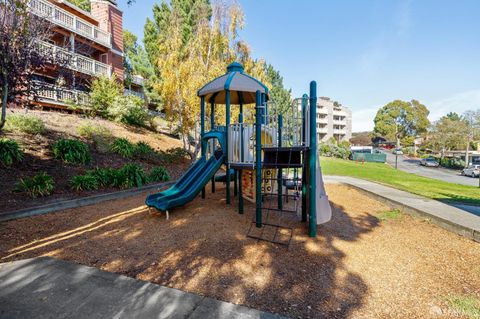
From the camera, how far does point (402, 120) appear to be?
68062 mm

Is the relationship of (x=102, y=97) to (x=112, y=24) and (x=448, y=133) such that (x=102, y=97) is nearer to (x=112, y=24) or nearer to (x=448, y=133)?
(x=112, y=24)

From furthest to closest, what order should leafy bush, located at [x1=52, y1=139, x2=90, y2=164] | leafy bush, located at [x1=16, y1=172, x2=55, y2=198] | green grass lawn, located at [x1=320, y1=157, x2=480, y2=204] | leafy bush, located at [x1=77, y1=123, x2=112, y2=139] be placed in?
1. leafy bush, located at [x1=77, y1=123, x2=112, y2=139]
2. green grass lawn, located at [x1=320, y1=157, x2=480, y2=204]
3. leafy bush, located at [x1=52, y1=139, x2=90, y2=164]
4. leafy bush, located at [x1=16, y1=172, x2=55, y2=198]

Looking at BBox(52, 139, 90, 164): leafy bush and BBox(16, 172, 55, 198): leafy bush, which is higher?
BBox(52, 139, 90, 164): leafy bush

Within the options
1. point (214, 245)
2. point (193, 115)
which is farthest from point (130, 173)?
point (214, 245)

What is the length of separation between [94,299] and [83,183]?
6.42 m

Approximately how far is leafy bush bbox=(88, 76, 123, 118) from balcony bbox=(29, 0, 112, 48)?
165 inches

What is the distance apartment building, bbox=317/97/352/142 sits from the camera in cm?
6781

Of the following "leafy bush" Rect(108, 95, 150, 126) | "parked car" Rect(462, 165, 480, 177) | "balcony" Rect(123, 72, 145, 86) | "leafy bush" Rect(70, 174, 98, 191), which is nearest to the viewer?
"leafy bush" Rect(70, 174, 98, 191)

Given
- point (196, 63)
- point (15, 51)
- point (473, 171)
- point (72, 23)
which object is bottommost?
point (473, 171)

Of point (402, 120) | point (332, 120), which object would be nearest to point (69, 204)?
point (332, 120)

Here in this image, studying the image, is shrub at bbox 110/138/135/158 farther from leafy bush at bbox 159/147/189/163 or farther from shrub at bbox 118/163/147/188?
shrub at bbox 118/163/147/188

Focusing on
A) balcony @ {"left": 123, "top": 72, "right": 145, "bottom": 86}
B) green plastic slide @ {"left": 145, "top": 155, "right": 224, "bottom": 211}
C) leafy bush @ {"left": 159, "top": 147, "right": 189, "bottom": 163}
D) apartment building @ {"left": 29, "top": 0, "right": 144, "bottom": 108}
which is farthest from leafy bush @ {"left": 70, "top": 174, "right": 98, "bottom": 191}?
balcony @ {"left": 123, "top": 72, "right": 145, "bottom": 86}

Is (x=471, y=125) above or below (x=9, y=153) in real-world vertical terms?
above

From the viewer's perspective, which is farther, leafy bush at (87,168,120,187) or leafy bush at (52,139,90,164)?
leafy bush at (52,139,90,164)
